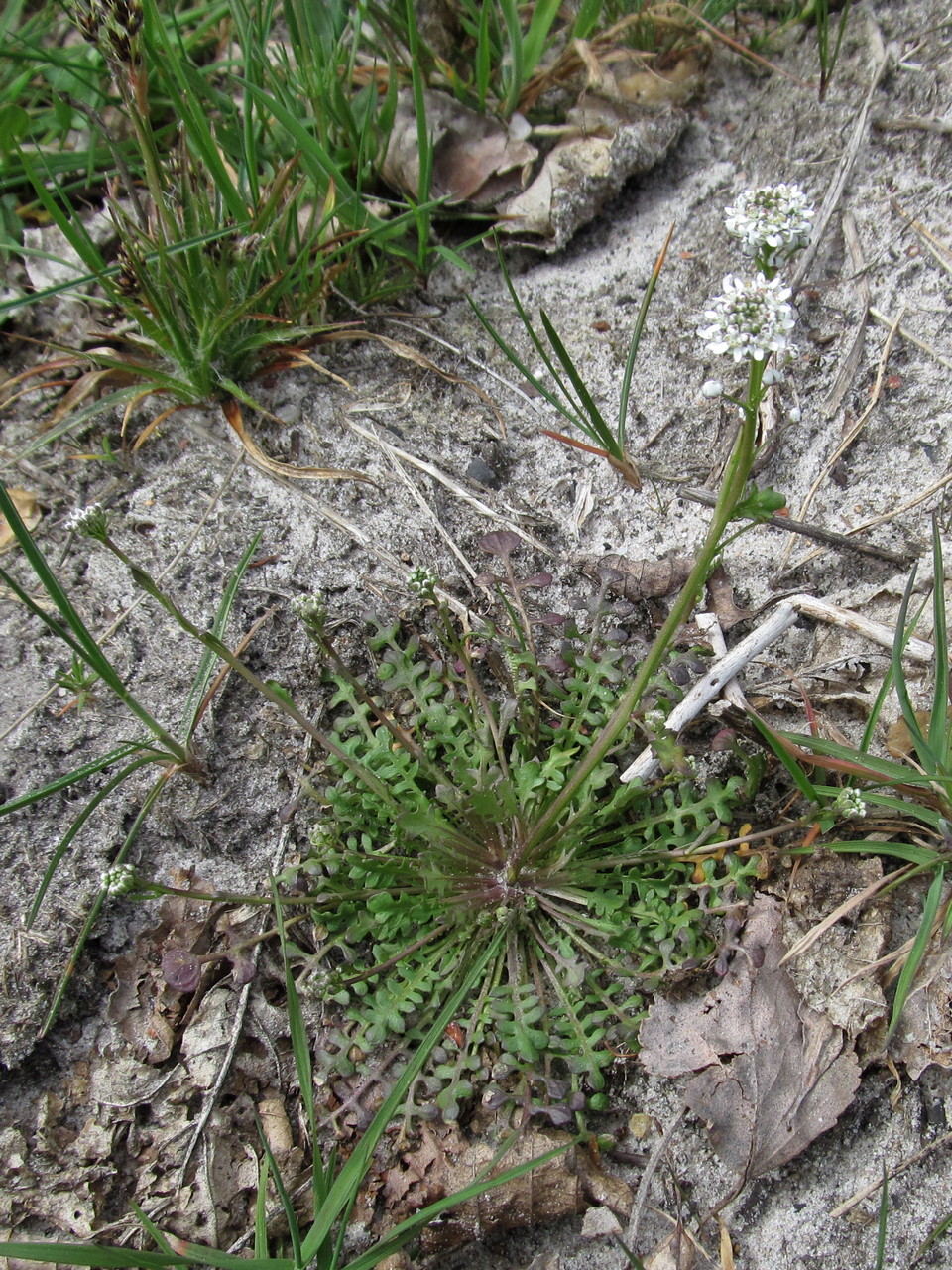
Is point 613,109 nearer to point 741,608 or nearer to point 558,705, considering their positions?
point 741,608

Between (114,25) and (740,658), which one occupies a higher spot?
(114,25)

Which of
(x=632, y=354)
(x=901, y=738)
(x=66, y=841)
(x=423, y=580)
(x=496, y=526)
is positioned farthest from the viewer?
(x=496, y=526)

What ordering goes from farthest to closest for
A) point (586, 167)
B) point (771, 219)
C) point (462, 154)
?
point (462, 154) < point (586, 167) < point (771, 219)

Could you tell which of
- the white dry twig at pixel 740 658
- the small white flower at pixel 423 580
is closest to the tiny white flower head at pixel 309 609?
the small white flower at pixel 423 580

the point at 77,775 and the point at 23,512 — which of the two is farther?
the point at 23,512

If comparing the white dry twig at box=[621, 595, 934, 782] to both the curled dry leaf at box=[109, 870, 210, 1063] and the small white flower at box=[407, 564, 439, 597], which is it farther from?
the curled dry leaf at box=[109, 870, 210, 1063]

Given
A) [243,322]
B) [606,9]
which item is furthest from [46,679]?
[606,9]

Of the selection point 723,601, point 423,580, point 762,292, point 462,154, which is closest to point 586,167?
point 462,154

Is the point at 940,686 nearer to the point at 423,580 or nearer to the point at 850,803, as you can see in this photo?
the point at 850,803

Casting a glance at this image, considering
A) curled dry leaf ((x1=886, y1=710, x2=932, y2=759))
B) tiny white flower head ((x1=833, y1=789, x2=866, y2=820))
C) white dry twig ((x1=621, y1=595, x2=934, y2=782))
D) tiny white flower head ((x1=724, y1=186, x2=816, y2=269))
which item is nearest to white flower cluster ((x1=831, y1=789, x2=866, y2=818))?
tiny white flower head ((x1=833, y1=789, x2=866, y2=820))
